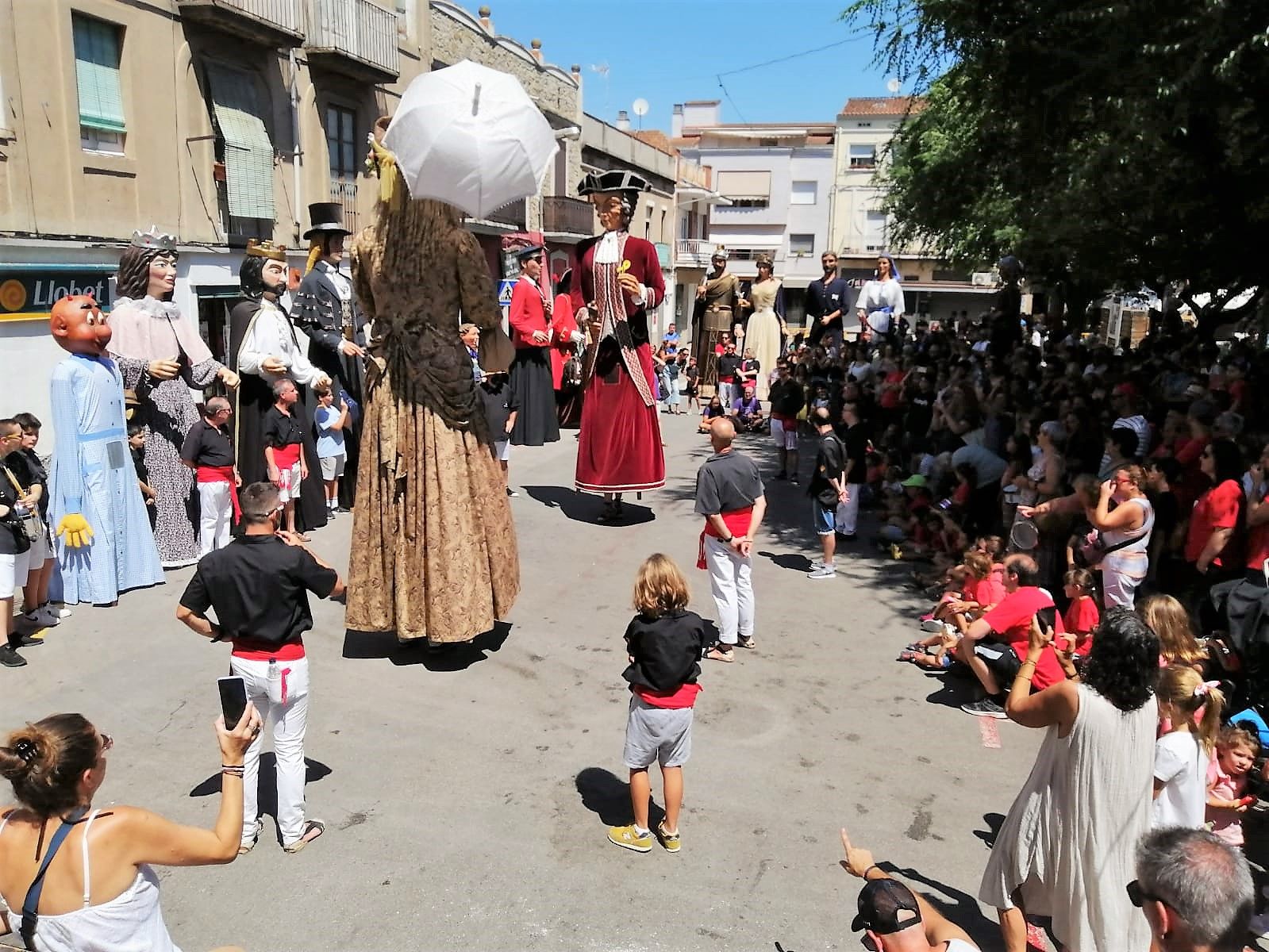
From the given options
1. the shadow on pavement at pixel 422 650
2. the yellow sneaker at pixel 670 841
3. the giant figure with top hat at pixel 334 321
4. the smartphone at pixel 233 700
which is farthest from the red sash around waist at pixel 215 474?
the smartphone at pixel 233 700

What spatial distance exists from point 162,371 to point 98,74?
819cm

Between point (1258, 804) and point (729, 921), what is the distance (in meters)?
2.74

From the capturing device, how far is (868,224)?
165 ft

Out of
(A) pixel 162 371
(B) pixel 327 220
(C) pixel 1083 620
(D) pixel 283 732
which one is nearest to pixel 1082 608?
(C) pixel 1083 620

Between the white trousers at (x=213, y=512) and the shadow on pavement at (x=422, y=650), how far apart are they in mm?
1633

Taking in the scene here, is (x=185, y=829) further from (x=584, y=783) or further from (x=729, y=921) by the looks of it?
(x=584, y=783)

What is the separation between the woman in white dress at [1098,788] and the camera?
324 centimetres

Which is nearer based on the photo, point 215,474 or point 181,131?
point 215,474

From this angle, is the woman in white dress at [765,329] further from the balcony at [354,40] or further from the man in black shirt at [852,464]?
the balcony at [354,40]

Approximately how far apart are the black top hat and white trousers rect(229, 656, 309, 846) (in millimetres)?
5727

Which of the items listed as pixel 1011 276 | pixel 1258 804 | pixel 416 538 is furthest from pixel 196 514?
pixel 1011 276

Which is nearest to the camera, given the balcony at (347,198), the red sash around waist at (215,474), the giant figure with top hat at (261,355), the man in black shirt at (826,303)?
the red sash around waist at (215,474)

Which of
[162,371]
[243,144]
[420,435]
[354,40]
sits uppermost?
[354,40]

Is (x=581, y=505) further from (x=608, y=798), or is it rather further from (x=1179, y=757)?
(x=1179, y=757)
